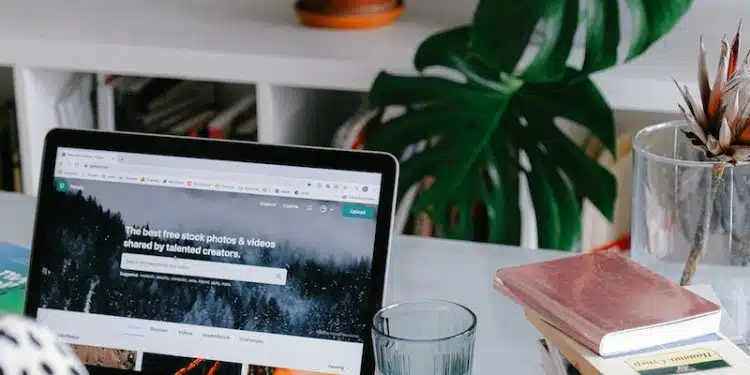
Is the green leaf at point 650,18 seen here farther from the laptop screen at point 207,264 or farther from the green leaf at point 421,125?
the laptop screen at point 207,264

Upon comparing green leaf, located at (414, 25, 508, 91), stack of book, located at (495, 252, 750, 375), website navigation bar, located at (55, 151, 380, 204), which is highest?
green leaf, located at (414, 25, 508, 91)

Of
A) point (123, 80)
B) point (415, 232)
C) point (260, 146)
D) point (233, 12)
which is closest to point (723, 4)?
point (415, 232)

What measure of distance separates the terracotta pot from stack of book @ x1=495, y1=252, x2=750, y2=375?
1.21 m

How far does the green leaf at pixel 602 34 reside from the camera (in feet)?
4.31

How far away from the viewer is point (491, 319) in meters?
0.98

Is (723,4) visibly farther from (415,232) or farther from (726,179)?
(726,179)

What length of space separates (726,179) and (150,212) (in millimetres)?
488

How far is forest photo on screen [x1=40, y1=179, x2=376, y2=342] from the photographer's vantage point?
0.83 metres

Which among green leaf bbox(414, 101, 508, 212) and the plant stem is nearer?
the plant stem

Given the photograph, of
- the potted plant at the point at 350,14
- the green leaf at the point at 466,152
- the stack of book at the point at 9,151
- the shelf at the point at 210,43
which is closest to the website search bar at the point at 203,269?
the green leaf at the point at 466,152

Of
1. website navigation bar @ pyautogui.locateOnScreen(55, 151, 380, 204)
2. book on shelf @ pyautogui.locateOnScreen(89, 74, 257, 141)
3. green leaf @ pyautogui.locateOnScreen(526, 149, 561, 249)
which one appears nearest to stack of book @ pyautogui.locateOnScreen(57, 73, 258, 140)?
book on shelf @ pyautogui.locateOnScreen(89, 74, 257, 141)

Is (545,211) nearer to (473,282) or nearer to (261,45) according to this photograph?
(473,282)

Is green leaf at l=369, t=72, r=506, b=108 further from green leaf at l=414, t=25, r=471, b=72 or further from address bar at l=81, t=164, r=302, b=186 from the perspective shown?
address bar at l=81, t=164, r=302, b=186

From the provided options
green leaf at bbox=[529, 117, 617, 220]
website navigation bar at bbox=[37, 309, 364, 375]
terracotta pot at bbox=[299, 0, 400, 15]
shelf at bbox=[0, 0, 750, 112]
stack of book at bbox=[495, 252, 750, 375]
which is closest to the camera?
stack of book at bbox=[495, 252, 750, 375]
